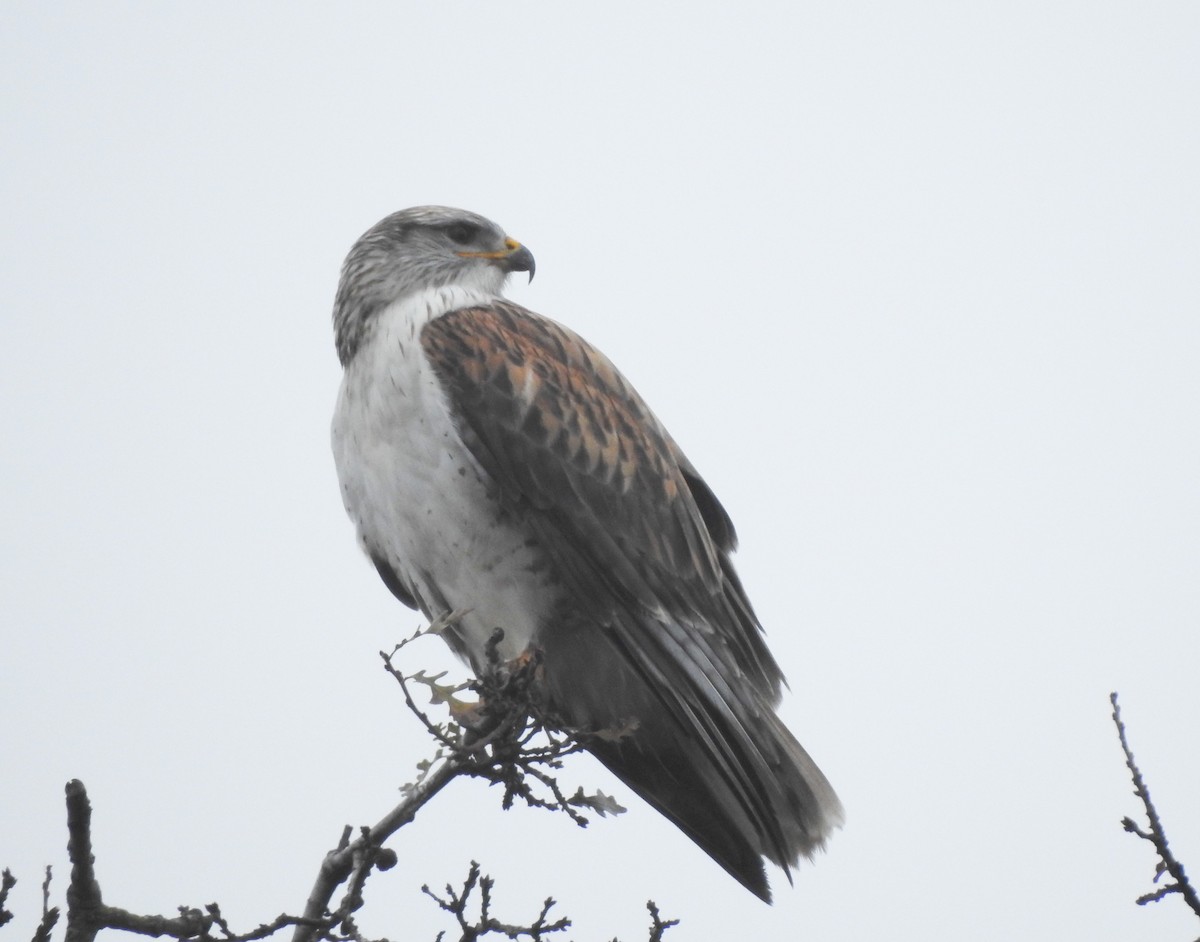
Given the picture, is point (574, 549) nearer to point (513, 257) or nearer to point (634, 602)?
point (634, 602)

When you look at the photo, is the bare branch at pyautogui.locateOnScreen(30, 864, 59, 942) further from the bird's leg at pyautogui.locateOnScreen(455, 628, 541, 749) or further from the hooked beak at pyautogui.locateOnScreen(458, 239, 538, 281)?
the hooked beak at pyautogui.locateOnScreen(458, 239, 538, 281)

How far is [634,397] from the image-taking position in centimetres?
548

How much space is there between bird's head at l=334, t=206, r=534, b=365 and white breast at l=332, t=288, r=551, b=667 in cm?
55

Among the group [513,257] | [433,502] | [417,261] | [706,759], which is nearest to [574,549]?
[433,502]

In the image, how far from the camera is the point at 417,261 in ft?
18.8

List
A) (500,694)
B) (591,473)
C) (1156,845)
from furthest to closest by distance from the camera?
(591,473)
(500,694)
(1156,845)

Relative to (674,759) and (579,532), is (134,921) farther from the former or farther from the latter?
(674,759)

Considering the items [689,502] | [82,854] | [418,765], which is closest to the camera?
[82,854]

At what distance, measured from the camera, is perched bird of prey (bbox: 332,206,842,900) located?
467 centimetres

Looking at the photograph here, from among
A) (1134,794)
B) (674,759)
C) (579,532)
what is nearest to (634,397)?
(579,532)

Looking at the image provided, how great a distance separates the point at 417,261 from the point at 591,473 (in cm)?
140

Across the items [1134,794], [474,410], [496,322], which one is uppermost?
[496,322]

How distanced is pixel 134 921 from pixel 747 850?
273cm

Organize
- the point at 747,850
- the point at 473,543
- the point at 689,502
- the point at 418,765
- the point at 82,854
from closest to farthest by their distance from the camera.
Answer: the point at 82,854 → the point at 418,765 → the point at 473,543 → the point at 747,850 → the point at 689,502
